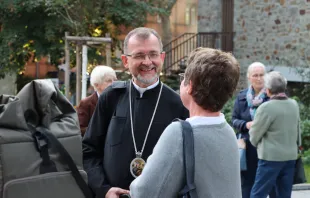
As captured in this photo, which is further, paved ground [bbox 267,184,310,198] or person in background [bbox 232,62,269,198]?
paved ground [bbox 267,184,310,198]

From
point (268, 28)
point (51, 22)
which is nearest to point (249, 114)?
point (51, 22)

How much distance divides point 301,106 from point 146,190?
1200cm

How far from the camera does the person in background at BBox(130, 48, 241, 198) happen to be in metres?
2.29

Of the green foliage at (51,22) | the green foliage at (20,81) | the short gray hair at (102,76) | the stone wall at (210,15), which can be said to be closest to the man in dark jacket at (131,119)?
the short gray hair at (102,76)

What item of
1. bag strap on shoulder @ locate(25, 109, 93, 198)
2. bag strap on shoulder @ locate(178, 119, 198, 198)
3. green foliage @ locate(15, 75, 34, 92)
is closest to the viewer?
bag strap on shoulder @ locate(178, 119, 198, 198)

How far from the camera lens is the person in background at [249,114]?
6586 mm

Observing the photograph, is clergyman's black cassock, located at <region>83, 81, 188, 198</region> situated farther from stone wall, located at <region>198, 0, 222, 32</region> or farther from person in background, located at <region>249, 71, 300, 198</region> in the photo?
stone wall, located at <region>198, 0, 222, 32</region>

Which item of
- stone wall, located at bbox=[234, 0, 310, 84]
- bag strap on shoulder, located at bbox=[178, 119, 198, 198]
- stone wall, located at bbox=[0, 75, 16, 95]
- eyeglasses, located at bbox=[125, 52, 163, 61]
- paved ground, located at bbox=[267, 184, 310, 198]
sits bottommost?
paved ground, located at bbox=[267, 184, 310, 198]

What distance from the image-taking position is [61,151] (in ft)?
8.61

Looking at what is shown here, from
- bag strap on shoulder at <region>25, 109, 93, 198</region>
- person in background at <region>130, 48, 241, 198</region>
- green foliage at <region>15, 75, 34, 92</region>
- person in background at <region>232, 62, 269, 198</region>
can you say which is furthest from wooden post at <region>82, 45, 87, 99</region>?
green foliage at <region>15, 75, 34, 92</region>

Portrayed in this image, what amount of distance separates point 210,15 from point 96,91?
15.3 metres

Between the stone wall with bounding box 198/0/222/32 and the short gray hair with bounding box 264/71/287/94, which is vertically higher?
the stone wall with bounding box 198/0/222/32

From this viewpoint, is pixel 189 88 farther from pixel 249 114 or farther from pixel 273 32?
pixel 273 32

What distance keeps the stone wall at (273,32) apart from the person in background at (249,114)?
32.9ft
